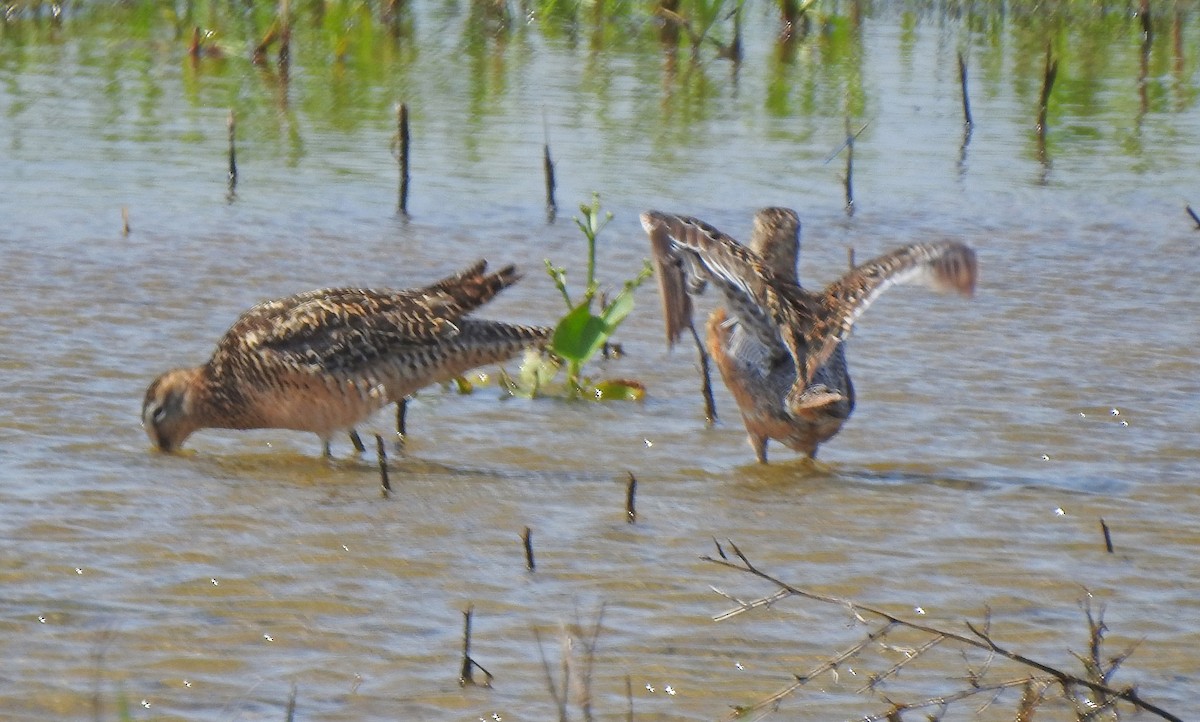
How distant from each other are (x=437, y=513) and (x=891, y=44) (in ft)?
33.7

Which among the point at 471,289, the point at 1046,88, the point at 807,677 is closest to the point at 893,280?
the point at 471,289

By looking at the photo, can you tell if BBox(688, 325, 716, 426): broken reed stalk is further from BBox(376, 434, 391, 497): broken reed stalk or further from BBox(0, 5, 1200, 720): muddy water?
BBox(376, 434, 391, 497): broken reed stalk

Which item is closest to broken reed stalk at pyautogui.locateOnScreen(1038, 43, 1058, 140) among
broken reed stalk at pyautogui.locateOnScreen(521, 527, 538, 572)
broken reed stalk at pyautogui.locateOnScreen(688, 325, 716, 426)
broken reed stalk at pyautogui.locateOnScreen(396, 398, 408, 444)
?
broken reed stalk at pyautogui.locateOnScreen(688, 325, 716, 426)

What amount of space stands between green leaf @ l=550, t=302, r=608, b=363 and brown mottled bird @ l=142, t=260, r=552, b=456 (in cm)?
9

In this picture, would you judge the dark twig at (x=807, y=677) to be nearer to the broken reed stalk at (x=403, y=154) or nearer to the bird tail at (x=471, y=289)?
the bird tail at (x=471, y=289)

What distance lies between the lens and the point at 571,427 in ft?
19.3

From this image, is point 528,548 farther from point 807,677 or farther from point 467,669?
point 807,677

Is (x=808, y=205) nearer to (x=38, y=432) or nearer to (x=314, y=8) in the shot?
(x=38, y=432)

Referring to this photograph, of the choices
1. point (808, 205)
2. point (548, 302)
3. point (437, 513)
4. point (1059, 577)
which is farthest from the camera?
point (808, 205)

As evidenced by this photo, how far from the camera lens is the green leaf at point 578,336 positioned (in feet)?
19.5

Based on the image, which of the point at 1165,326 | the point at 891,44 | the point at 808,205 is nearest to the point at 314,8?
the point at 891,44

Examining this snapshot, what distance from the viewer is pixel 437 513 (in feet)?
16.3

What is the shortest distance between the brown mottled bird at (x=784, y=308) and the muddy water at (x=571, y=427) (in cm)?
18

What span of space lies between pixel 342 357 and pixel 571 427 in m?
0.72
